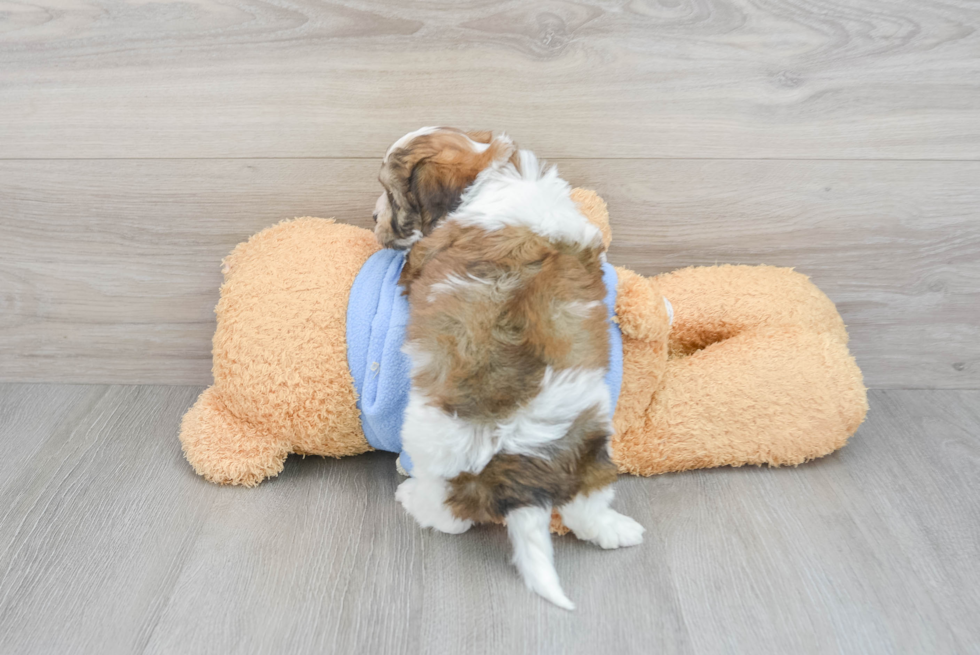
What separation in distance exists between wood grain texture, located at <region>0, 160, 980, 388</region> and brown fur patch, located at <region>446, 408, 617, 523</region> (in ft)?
1.97

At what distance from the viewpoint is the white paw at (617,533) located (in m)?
1.19

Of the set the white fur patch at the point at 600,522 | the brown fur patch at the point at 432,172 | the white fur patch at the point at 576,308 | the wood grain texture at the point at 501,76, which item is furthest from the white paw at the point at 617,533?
the wood grain texture at the point at 501,76

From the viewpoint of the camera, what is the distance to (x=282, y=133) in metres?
1.44

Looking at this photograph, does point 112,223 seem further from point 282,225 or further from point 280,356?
→ point 280,356

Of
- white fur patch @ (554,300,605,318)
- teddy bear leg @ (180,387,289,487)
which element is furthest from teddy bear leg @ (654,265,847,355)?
teddy bear leg @ (180,387,289,487)

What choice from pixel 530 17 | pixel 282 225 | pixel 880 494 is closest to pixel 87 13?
pixel 282 225

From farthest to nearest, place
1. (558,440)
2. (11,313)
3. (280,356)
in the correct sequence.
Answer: (11,313) < (280,356) < (558,440)

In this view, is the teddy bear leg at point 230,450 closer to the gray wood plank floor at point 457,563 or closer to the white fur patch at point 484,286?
the gray wood plank floor at point 457,563

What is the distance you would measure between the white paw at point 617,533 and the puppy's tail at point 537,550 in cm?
→ 14

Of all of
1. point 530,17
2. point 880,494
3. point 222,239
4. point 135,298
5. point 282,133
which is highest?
point 530,17

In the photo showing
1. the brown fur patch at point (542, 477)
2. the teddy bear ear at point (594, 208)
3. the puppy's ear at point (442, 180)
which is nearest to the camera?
the brown fur patch at point (542, 477)

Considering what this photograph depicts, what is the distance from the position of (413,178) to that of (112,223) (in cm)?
81

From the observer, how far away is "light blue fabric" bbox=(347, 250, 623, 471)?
124 cm

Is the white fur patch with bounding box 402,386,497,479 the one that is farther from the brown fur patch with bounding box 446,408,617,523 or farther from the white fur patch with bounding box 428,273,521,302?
the white fur patch with bounding box 428,273,521,302
